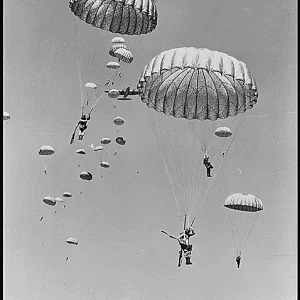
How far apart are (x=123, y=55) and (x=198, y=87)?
322cm

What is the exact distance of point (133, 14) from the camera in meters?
14.5

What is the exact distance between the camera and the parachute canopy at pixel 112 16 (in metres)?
14.4

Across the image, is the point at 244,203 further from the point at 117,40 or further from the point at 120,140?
the point at 117,40

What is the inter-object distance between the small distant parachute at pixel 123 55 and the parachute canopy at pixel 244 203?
511 centimetres

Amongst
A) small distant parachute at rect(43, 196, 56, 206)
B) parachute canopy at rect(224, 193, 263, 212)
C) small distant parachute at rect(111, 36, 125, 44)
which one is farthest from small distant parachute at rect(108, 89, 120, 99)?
parachute canopy at rect(224, 193, 263, 212)

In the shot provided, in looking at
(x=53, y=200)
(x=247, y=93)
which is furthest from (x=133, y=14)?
(x=53, y=200)

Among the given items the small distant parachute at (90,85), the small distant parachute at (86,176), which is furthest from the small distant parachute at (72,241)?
the small distant parachute at (90,85)

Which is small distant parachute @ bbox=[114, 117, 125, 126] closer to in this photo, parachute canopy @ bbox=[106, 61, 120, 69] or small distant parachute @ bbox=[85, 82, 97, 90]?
small distant parachute @ bbox=[85, 82, 97, 90]

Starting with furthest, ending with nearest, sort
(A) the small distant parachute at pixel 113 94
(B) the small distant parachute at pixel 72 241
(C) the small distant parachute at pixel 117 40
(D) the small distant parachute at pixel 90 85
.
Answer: (B) the small distant parachute at pixel 72 241 → (C) the small distant parachute at pixel 117 40 → (D) the small distant parachute at pixel 90 85 → (A) the small distant parachute at pixel 113 94

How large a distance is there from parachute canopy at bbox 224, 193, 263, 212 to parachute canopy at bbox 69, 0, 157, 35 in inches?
223

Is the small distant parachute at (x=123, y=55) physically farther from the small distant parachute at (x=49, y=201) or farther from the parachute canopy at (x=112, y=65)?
the small distant parachute at (x=49, y=201)

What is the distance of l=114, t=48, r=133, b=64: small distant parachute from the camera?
16.5 metres

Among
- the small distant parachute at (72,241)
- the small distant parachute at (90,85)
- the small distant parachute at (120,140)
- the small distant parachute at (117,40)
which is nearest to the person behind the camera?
the small distant parachute at (90,85)

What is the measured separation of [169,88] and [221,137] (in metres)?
2.40
